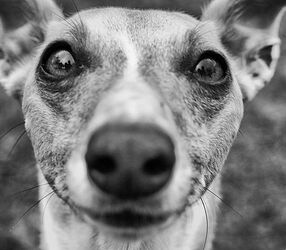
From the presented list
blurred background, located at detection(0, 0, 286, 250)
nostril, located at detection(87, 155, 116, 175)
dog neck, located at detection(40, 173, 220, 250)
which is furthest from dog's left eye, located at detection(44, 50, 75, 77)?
blurred background, located at detection(0, 0, 286, 250)

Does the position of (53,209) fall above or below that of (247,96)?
below

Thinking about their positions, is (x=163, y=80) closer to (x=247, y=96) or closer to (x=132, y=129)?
(x=132, y=129)

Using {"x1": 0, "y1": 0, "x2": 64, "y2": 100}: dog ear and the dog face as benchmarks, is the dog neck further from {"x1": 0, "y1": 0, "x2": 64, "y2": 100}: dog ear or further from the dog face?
{"x1": 0, "y1": 0, "x2": 64, "y2": 100}: dog ear

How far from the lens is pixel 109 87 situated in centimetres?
305

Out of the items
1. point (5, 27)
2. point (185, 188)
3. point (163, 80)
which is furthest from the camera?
point (5, 27)

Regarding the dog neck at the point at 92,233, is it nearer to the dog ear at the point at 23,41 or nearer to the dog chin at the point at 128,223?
the dog chin at the point at 128,223

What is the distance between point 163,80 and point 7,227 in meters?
4.76

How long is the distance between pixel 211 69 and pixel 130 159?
1455 mm

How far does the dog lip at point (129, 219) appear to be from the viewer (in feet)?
9.05

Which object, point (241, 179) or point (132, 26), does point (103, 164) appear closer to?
point (132, 26)

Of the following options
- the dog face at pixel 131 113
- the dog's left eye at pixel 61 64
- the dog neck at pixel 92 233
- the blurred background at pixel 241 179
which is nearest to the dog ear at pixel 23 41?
the dog face at pixel 131 113

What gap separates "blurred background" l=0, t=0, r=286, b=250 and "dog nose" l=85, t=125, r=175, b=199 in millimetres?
4419

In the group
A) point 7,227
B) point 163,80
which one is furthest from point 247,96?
point 7,227

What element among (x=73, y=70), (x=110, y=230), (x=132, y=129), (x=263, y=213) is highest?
(x=132, y=129)
